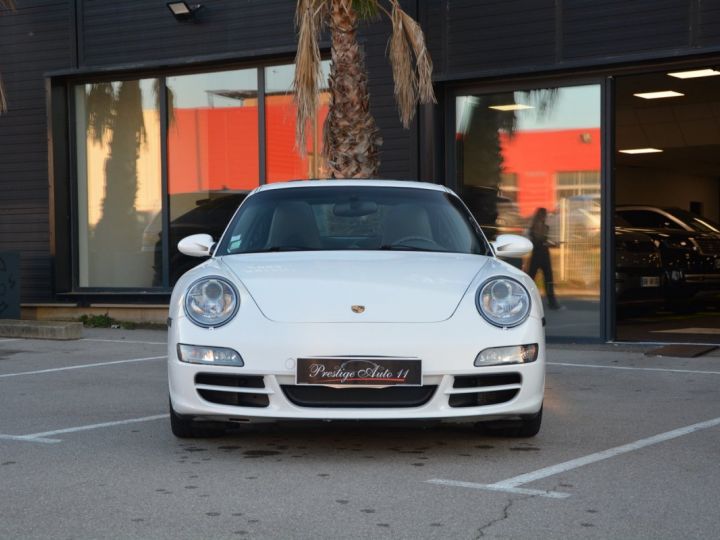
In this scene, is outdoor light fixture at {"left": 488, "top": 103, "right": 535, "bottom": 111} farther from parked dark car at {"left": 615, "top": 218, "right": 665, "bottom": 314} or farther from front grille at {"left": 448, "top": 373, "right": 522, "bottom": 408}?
front grille at {"left": 448, "top": 373, "right": 522, "bottom": 408}

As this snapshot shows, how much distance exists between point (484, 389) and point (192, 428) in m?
1.58

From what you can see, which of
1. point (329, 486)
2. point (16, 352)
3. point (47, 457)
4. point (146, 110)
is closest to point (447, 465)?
point (329, 486)

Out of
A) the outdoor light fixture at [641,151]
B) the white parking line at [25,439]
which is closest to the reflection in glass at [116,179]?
the white parking line at [25,439]

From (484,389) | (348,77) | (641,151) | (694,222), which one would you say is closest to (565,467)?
(484,389)

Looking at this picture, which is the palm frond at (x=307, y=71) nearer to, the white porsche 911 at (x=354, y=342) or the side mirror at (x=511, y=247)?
the side mirror at (x=511, y=247)

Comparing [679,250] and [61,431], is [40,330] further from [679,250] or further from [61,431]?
[679,250]

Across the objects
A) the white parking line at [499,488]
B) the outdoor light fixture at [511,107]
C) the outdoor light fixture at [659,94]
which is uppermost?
the outdoor light fixture at [659,94]

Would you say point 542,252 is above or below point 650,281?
above

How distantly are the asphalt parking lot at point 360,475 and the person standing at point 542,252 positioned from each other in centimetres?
462

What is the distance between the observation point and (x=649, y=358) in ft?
34.6

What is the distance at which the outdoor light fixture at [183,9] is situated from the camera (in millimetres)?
14430

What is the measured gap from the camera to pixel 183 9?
14453 mm

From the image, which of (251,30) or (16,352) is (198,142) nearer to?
(251,30)

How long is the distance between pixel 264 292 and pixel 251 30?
9.35 meters
